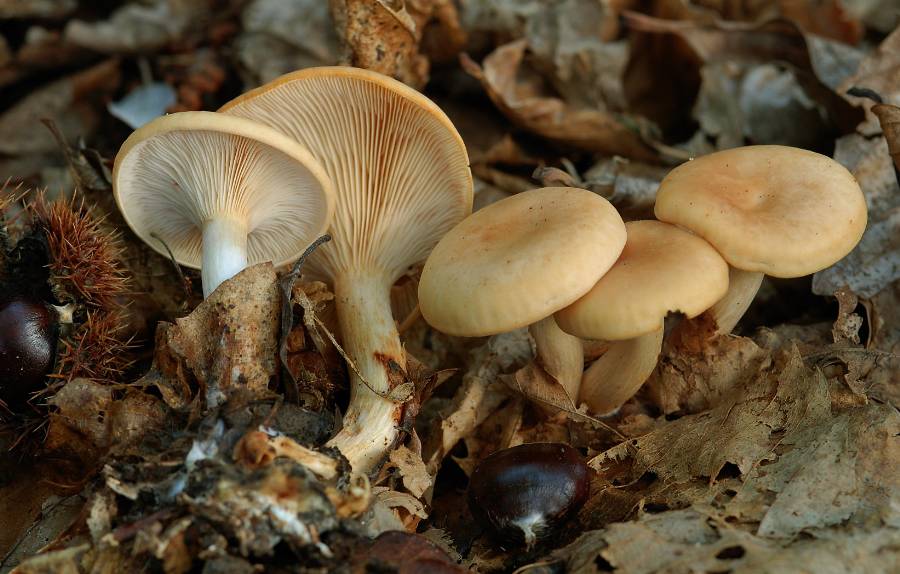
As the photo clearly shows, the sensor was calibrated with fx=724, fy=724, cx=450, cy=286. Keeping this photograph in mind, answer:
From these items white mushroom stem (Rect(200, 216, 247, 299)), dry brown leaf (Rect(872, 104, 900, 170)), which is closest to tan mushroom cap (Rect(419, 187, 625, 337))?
white mushroom stem (Rect(200, 216, 247, 299))

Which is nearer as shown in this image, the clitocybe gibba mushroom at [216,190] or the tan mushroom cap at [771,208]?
the tan mushroom cap at [771,208]

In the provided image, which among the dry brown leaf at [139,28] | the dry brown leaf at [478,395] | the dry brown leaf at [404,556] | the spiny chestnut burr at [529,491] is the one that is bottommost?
the dry brown leaf at [478,395]

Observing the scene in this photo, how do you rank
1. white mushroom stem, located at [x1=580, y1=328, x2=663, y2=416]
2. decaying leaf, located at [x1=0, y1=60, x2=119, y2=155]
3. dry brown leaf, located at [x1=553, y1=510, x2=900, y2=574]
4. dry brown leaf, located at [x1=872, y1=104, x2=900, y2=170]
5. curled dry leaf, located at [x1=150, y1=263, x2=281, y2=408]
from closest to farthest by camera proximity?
dry brown leaf, located at [x1=553, y1=510, x2=900, y2=574], curled dry leaf, located at [x1=150, y1=263, x2=281, y2=408], white mushroom stem, located at [x1=580, y1=328, x2=663, y2=416], dry brown leaf, located at [x1=872, y1=104, x2=900, y2=170], decaying leaf, located at [x1=0, y1=60, x2=119, y2=155]

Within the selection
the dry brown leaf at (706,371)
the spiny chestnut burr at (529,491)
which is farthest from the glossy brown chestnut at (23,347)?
the dry brown leaf at (706,371)

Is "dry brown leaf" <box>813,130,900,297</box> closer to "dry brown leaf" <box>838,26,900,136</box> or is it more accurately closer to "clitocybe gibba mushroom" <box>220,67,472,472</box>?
"dry brown leaf" <box>838,26,900,136</box>

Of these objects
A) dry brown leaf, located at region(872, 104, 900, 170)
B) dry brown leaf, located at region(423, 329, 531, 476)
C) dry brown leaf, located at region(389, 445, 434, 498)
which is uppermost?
dry brown leaf, located at region(872, 104, 900, 170)

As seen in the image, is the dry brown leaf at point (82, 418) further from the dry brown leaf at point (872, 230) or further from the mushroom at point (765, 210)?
the dry brown leaf at point (872, 230)
